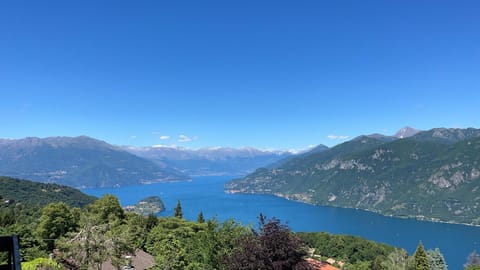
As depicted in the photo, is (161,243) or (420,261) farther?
(420,261)

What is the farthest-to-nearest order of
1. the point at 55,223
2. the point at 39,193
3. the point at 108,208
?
the point at 39,193
the point at 108,208
the point at 55,223

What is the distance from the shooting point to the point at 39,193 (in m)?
97.7

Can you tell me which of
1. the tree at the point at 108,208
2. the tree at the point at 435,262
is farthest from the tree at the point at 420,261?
the tree at the point at 108,208

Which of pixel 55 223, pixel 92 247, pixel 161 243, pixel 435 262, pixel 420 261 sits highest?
pixel 92 247

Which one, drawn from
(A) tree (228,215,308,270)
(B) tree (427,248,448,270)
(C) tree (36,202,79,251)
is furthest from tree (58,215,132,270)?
(B) tree (427,248,448,270)

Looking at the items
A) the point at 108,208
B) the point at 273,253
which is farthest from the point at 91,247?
the point at 108,208

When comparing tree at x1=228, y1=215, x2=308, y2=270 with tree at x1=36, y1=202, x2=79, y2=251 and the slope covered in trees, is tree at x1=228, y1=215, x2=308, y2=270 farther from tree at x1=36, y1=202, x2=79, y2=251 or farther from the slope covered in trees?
tree at x1=36, y1=202, x2=79, y2=251

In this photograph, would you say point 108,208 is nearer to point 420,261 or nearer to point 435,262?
point 420,261

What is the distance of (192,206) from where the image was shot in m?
186

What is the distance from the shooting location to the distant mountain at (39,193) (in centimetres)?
8956

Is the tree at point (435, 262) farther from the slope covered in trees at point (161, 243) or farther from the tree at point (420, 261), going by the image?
the tree at point (420, 261)

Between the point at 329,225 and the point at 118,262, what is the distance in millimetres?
152068

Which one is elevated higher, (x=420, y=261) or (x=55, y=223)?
(x=55, y=223)

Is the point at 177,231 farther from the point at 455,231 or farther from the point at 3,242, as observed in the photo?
the point at 455,231
